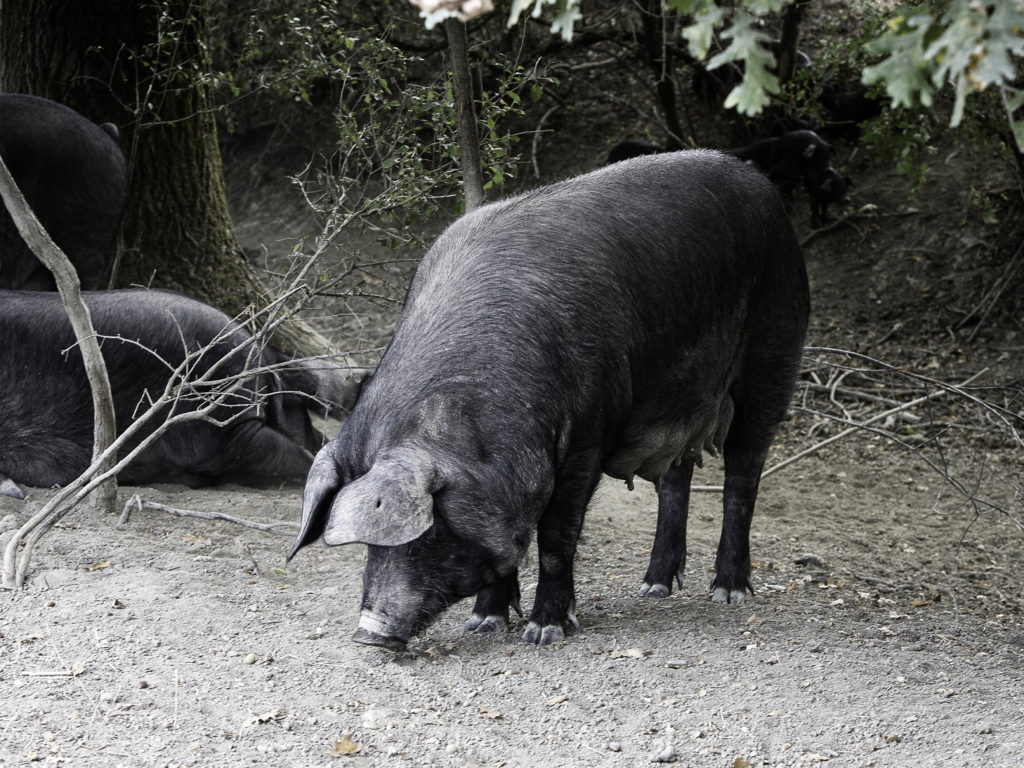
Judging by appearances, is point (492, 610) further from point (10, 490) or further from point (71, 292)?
point (10, 490)

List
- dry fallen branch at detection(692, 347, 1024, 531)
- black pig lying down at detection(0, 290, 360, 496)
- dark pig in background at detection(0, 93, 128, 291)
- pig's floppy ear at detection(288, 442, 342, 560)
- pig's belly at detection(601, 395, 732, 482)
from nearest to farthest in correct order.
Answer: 1. pig's floppy ear at detection(288, 442, 342, 560)
2. pig's belly at detection(601, 395, 732, 482)
3. black pig lying down at detection(0, 290, 360, 496)
4. dark pig in background at detection(0, 93, 128, 291)
5. dry fallen branch at detection(692, 347, 1024, 531)

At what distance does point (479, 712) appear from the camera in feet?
12.1

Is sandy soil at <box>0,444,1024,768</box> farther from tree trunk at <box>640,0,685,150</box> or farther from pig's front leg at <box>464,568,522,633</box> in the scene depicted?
tree trunk at <box>640,0,685,150</box>

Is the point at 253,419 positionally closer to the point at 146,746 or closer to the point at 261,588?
the point at 261,588

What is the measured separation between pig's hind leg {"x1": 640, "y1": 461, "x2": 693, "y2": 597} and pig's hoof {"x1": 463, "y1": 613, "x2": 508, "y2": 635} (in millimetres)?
869

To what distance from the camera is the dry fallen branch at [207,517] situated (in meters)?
5.13

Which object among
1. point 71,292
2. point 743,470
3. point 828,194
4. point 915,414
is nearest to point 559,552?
point 743,470

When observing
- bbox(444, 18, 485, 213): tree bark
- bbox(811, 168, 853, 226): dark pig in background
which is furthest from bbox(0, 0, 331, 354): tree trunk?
bbox(811, 168, 853, 226): dark pig in background

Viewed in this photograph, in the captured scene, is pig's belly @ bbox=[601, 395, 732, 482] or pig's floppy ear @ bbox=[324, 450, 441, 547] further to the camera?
pig's belly @ bbox=[601, 395, 732, 482]

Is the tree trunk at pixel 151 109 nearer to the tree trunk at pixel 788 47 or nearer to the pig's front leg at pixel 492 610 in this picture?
the pig's front leg at pixel 492 610

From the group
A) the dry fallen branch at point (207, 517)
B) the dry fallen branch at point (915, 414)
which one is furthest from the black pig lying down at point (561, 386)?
the dry fallen branch at point (915, 414)

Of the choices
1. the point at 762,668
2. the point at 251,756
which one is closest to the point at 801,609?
the point at 762,668

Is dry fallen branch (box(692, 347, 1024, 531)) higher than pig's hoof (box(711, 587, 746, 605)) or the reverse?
the reverse

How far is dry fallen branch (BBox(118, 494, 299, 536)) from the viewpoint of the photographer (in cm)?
513
